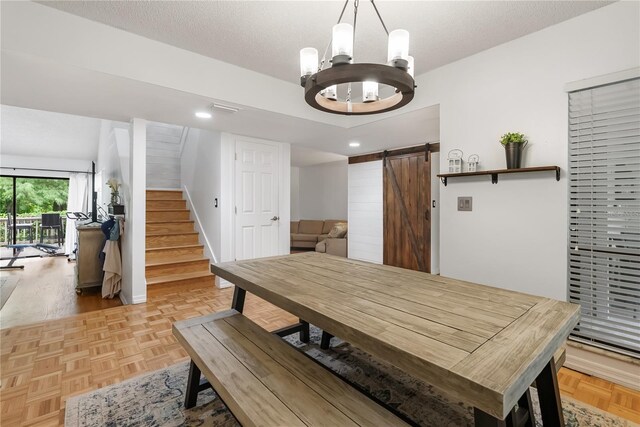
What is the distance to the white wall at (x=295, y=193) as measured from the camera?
8523mm

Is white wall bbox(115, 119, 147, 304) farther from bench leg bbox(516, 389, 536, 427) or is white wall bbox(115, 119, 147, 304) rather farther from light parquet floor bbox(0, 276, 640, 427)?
bench leg bbox(516, 389, 536, 427)

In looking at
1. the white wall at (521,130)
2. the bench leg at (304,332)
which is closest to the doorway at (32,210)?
the bench leg at (304,332)

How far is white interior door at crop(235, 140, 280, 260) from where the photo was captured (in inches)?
164

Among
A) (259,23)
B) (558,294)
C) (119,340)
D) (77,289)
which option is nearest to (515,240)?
(558,294)

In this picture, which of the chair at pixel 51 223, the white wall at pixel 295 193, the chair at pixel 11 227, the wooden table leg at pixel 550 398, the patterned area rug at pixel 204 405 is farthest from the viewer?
the white wall at pixel 295 193

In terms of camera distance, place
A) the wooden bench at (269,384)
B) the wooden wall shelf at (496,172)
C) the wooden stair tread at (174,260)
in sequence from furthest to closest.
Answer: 1. the wooden stair tread at (174,260)
2. the wooden wall shelf at (496,172)
3. the wooden bench at (269,384)

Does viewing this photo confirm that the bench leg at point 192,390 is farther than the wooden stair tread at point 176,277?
No

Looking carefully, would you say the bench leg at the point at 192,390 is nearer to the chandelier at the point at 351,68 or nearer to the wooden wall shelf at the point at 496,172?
the chandelier at the point at 351,68

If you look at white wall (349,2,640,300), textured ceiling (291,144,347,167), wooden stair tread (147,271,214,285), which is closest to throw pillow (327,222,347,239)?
textured ceiling (291,144,347,167)


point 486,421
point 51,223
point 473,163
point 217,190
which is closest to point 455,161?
point 473,163

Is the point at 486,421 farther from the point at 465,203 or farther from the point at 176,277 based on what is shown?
the point at 176,277

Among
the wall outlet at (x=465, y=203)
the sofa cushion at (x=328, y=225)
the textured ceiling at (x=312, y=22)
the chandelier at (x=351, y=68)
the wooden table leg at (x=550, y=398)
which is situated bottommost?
the wooden table leg at (x=550, y=398)

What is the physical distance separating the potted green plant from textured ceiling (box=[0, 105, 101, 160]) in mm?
6430

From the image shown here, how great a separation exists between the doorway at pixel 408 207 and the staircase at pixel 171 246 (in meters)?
3.03
